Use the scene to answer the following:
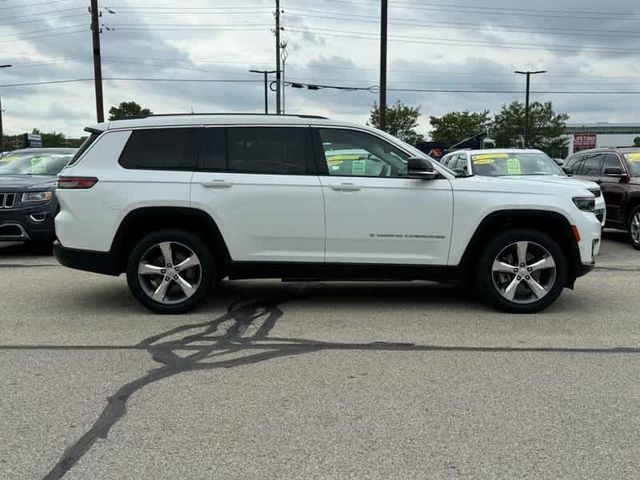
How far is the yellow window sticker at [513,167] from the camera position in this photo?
10492mm

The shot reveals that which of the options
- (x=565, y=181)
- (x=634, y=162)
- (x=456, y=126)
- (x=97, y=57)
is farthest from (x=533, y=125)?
(x=565, y=181)

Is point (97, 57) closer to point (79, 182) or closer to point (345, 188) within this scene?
point (79, 182)

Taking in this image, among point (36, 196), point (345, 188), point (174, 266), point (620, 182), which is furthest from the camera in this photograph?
point (620, 182)

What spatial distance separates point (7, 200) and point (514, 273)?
777 cm

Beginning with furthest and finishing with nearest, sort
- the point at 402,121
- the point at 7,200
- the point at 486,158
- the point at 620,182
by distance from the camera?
1. the point at 402,121
2. the point at 620,182
3. the point at 486,158
4. the point at 7,200

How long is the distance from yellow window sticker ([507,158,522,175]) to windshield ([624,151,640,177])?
2260 mm

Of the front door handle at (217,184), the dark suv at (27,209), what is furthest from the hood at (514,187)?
the dark suv at (27,209)

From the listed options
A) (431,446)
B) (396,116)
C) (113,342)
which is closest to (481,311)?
(431,446)

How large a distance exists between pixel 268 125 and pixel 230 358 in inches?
96.1

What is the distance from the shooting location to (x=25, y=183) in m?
9.90

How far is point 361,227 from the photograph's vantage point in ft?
19.4

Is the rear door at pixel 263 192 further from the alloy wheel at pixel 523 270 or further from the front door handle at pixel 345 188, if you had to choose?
the alloy wheel at pixel 523 270

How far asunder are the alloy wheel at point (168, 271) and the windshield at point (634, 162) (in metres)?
8.71

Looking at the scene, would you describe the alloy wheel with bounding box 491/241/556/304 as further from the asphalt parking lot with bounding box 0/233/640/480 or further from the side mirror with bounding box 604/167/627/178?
the side mirror with bounding box 604/167/627/178
